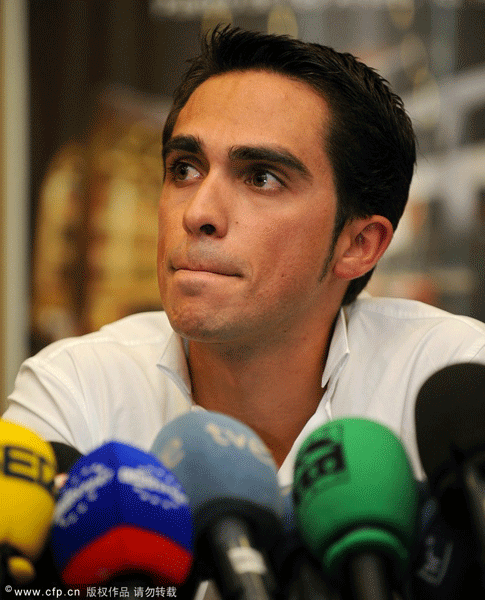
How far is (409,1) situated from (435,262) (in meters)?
1.15

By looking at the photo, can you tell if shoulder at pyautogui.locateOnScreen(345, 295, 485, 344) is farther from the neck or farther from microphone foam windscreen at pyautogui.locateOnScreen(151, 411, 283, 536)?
microphone foam windscreen at pyautogui.locateOnScreen(151, 411, 283, 536)

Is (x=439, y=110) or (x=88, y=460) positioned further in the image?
(x=439, y=110)

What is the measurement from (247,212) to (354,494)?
83 centimetres

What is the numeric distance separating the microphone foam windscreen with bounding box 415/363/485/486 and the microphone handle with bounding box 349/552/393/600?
12 centimetres

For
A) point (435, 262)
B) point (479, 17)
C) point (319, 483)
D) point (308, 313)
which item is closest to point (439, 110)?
point (479, 17)

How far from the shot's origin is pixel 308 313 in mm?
1648

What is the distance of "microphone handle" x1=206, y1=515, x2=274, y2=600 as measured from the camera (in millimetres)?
634

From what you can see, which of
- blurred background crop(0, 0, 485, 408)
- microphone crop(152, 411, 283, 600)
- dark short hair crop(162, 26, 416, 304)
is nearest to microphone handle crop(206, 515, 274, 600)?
microphone crop(152, 411, 283, 600)

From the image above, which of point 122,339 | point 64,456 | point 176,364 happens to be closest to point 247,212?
point 176,364

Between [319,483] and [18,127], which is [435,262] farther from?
[319,483]

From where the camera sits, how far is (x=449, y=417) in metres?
0.78

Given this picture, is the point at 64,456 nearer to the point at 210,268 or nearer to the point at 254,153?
the point at 210,268

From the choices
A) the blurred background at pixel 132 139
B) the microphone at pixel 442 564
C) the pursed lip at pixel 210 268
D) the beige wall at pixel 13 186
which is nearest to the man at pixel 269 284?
the pursed lip at pixel 210 268

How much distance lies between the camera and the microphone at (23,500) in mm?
687
